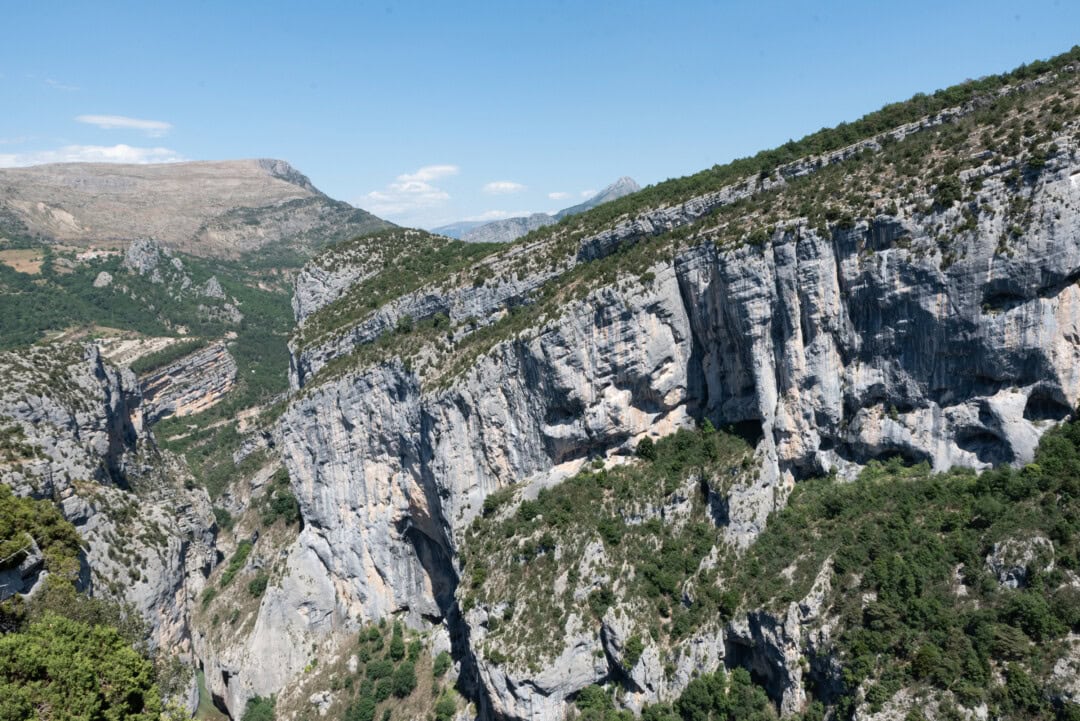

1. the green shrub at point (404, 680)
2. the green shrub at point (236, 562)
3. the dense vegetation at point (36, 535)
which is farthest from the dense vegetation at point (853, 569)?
the green shrub at point (236, 562)

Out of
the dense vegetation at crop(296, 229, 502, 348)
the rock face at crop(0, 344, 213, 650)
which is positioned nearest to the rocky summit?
the rock face at crop(0, 344, 213, 650)

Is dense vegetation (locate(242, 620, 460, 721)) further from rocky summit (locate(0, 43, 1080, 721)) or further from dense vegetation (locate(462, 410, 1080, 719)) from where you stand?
dense vegetation (locate(462, 410, 1080, 719))

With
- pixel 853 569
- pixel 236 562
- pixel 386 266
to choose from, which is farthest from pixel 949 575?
pixel 236 562

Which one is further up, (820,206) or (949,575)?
(820,206)

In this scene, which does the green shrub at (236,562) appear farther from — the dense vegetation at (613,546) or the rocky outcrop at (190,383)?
the rocky outcrop at (190,383)

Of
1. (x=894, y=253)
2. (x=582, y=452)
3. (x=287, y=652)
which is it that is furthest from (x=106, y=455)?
(x=894, y=253)

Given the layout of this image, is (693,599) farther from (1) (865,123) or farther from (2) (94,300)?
(2) (94,300)

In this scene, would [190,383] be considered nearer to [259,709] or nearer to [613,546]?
[259,709]
